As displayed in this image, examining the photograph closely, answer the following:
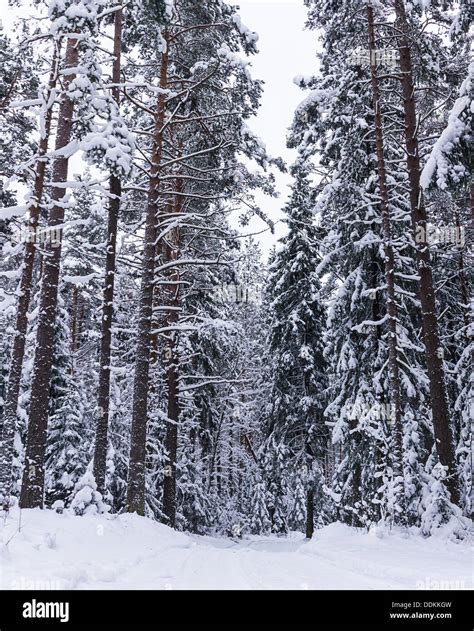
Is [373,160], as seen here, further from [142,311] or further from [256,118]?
[142,311]

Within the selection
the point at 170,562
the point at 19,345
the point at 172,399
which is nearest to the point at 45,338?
the point at 19,345

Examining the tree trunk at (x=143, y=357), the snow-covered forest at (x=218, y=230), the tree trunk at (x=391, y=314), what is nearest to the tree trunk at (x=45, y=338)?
the snow-covered forest at (x=218, y=230)

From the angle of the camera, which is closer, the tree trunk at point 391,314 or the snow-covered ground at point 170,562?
the snow-covered ground at point 170,562

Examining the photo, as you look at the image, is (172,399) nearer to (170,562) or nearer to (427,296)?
(427,296)

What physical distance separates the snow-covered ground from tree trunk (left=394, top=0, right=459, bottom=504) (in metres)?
1.98

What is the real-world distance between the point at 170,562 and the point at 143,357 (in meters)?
6.22

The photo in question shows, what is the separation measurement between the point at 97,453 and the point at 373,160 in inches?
476

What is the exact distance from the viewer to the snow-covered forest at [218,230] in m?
11.3

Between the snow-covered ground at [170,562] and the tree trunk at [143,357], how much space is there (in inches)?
51.2

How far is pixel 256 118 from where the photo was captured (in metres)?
14.5

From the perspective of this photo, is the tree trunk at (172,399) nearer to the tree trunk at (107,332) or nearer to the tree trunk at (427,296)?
the tree trunk at (107,332)

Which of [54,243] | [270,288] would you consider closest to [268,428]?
[270,288]

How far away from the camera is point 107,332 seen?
1377 centimetres

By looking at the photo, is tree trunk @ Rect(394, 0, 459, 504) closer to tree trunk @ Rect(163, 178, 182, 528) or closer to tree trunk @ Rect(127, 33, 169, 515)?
tree trunk @ Rect(127, 33, 169, 515)
